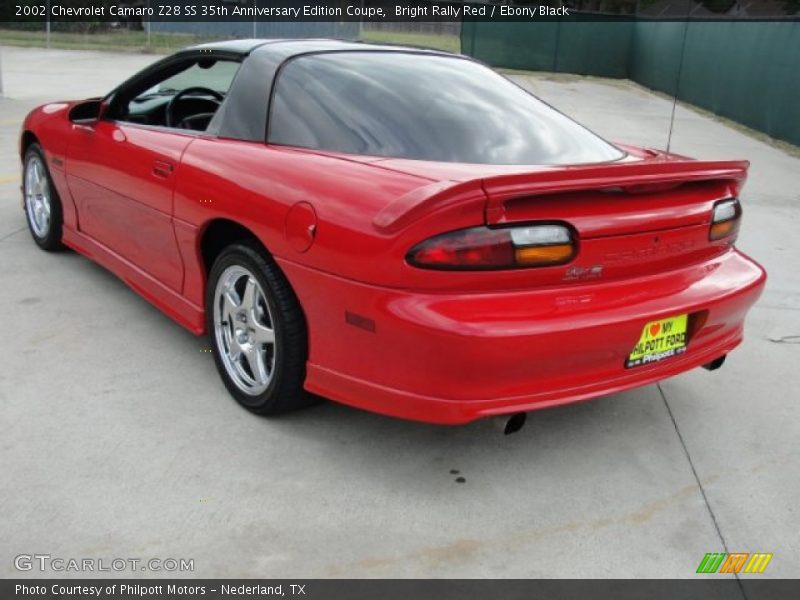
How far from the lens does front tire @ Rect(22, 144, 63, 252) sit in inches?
199

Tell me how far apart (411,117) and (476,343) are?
115 centimetres

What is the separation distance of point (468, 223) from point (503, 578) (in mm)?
1044

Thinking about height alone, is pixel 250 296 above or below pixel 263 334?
above

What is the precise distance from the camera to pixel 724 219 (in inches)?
123

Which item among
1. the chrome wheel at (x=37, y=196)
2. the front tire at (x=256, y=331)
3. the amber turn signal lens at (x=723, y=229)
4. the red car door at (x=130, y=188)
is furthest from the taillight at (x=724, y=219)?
the chrome wheel at (x=37, y=196)

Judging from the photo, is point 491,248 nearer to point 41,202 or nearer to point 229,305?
point 229,305

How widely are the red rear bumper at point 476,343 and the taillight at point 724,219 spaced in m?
0.28

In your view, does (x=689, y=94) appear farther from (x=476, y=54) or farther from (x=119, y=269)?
(x=119, y=269)

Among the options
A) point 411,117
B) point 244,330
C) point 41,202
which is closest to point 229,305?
point 244,330

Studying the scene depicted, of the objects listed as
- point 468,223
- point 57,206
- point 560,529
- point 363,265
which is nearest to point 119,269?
point 57,206

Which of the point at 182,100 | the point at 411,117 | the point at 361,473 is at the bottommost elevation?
the point at 361,473

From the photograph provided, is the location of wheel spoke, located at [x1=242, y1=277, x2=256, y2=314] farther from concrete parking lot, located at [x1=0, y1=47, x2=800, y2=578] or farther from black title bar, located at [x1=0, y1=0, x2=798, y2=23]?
black title bar, located at [x1=0, y1=0, x2=798, y2=23]

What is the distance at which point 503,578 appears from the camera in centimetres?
242

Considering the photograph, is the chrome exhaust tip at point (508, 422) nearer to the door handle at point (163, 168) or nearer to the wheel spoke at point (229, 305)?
the wheel spoke at point (229, 305)
